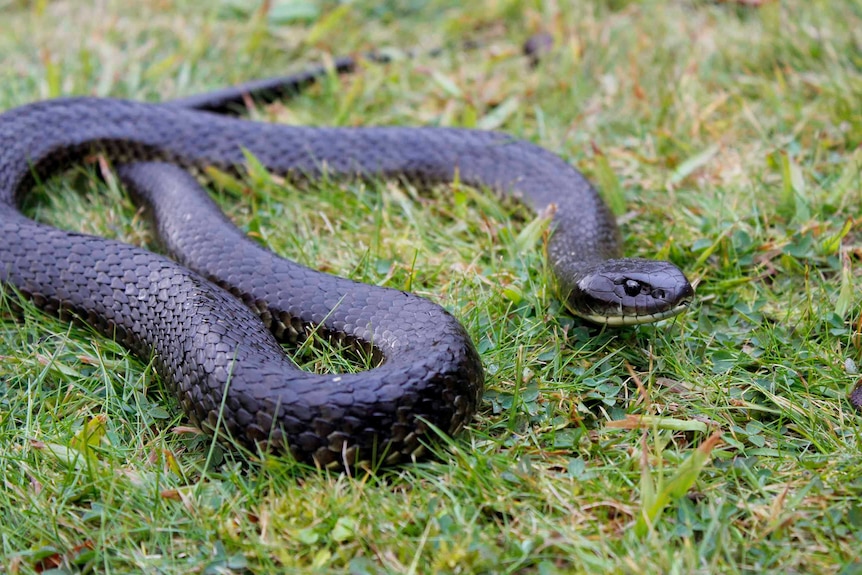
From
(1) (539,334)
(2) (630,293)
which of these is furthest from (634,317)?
(1) (539,334)

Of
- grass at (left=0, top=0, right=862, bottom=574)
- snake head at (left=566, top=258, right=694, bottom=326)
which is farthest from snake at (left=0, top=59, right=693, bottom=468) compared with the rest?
grass at (left=0, top=0, right=862, bottom=574)

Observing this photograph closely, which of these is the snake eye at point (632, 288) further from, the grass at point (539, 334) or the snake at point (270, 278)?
the grass at point (539, 334)

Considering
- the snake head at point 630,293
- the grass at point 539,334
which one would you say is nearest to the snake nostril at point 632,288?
the snake head at point 630,293

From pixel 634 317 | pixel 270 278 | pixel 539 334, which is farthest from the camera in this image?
pixel 270 278

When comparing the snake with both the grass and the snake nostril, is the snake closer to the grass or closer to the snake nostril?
the snake nostril

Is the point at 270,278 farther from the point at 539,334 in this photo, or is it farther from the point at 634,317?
the point at 634,317

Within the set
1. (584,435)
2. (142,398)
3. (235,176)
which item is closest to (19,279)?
(142,398)
